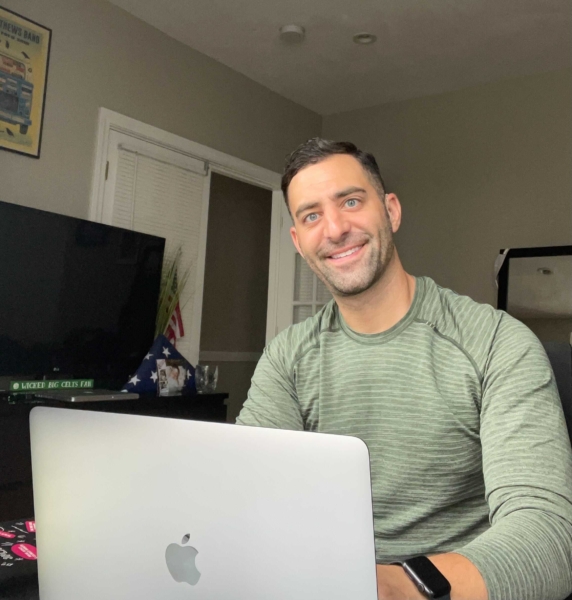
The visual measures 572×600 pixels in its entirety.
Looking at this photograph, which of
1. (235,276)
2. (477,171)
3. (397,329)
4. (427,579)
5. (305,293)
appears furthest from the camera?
(235,276)

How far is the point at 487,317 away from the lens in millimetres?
1062

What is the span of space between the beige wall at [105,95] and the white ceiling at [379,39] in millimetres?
120

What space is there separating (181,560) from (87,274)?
7.74 ft

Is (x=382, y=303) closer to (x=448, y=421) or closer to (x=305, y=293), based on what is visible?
(x=448, y=421)

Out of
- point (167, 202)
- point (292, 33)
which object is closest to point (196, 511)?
point (167, 202)

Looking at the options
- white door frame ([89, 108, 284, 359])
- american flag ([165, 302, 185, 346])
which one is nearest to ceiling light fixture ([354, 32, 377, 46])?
white door frame ([89, 108, 284, 359])

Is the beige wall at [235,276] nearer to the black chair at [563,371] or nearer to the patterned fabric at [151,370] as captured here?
the patterned fabric at [151,370]

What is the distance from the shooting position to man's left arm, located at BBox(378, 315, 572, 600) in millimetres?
642

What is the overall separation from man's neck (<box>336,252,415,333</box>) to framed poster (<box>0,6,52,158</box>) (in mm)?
2081

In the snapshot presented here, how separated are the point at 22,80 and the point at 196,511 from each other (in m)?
2.67

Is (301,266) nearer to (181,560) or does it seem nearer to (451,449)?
(451,449)

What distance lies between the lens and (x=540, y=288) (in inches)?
138

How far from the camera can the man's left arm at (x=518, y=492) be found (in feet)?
2.11

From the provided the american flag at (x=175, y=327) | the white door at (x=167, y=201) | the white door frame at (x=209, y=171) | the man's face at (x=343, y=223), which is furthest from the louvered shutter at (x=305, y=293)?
the man's face at (x=343, y=223)
